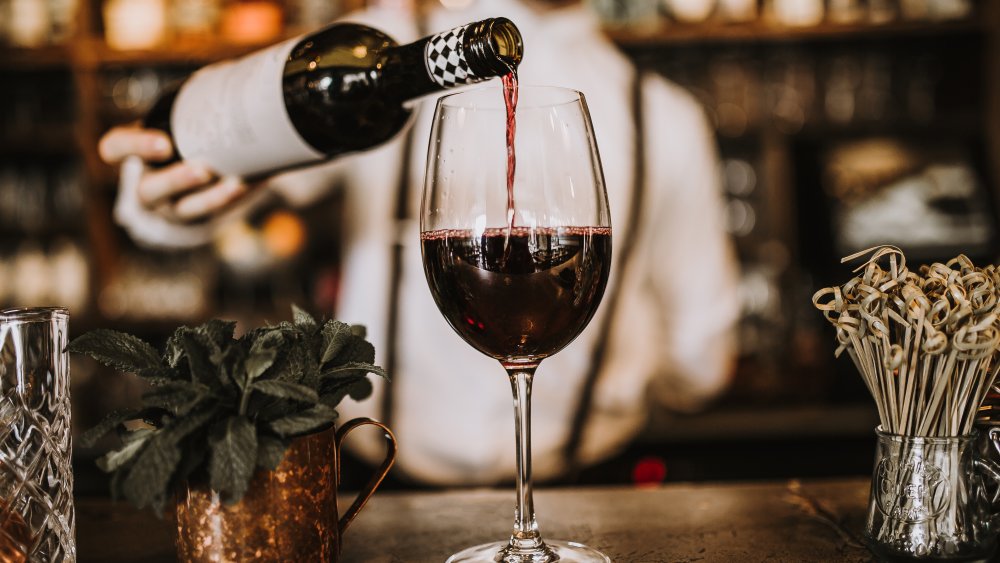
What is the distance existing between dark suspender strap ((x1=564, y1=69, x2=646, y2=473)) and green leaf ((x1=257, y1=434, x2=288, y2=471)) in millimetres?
1230

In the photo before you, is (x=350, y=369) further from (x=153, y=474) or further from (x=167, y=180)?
(x=167, y=180)

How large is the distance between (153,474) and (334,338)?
0.47ft

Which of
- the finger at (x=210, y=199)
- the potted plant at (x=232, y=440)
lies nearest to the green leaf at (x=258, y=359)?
the potted plant at (x=232, y=440)

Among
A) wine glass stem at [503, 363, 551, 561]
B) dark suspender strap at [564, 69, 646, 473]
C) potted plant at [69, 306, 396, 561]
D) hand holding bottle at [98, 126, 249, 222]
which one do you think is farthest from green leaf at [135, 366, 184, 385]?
dark suspender strap at [564, 69, 646, 473]

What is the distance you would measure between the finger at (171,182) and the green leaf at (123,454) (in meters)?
0.57

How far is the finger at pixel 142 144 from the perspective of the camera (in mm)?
1095

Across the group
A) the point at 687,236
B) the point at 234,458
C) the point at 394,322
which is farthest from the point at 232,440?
the point at 687,236

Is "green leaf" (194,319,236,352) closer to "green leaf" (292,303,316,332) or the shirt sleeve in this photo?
"green leaf" (292,303,316,332)

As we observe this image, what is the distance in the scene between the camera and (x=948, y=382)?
0.61 meters

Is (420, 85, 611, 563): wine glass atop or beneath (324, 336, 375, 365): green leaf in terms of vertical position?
atop

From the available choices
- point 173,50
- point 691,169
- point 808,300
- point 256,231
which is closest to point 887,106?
point 808,300

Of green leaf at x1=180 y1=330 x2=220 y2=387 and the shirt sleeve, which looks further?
the shirt sleeve

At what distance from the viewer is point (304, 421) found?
57 centimetres

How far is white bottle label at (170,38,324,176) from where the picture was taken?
908mm
